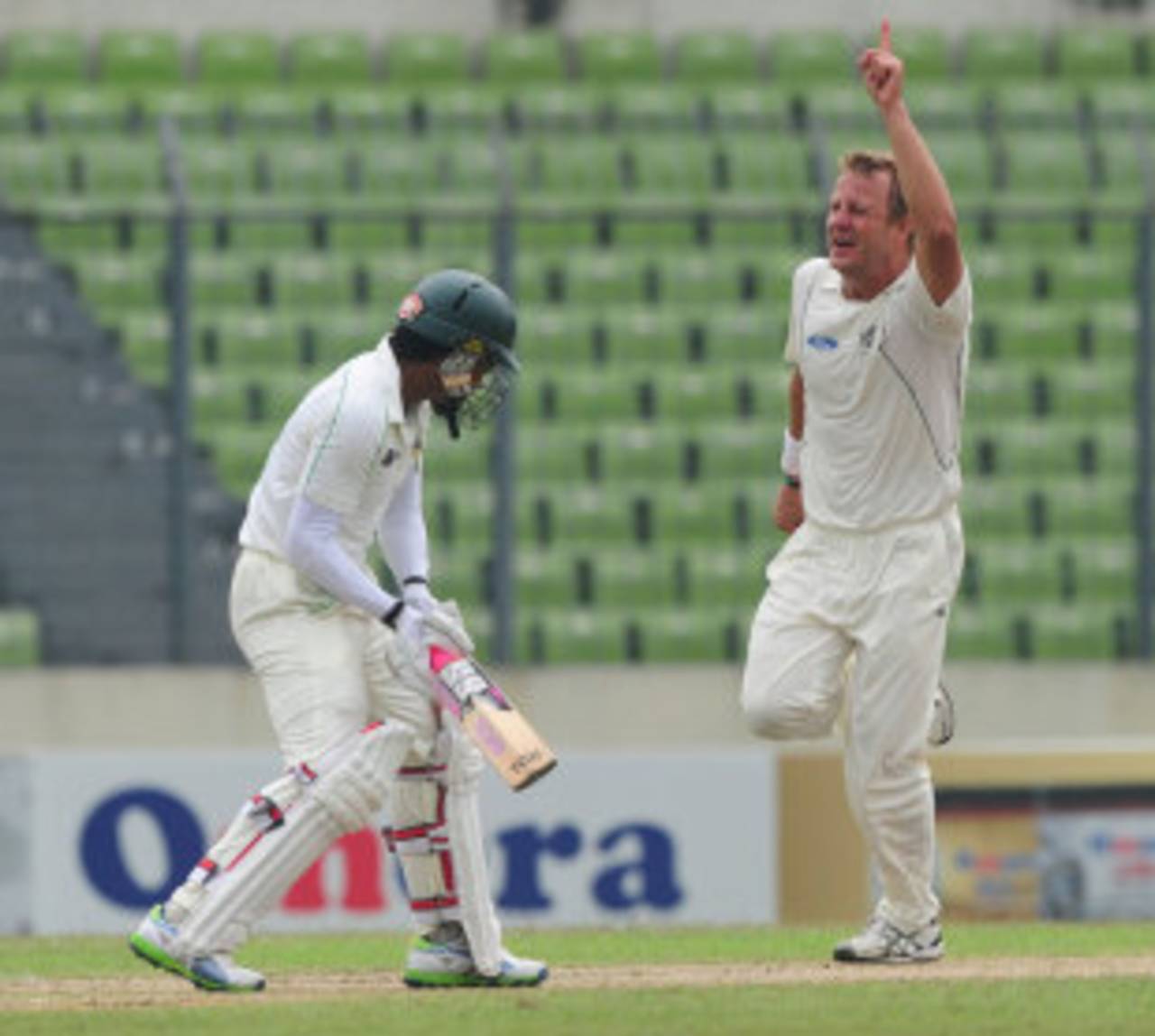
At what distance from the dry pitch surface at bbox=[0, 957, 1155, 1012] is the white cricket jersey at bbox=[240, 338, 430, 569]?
1.07 meters

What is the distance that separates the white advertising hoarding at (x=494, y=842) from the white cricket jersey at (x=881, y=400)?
5.28 m

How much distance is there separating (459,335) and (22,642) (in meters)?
8.57

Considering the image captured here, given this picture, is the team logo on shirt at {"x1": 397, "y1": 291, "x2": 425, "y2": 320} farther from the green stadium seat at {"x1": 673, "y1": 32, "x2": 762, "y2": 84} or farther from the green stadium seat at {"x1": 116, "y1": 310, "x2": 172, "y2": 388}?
the green stadium seat at {"x1": 673, "y1": 32, "x2": 762, "y2": 84}

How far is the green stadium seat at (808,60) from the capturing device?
71.0 ft

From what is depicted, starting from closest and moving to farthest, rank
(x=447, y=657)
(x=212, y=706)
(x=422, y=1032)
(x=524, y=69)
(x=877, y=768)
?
(x=422, y=1032) < (x=447, y=657) < (x=877, y=768) < (x=212, y=706) < (x=524, y=69)

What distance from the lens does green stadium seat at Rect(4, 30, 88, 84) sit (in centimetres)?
2152

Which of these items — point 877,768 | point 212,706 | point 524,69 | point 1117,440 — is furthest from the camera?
point 524,69

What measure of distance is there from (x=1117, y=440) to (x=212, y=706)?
473 centimetres

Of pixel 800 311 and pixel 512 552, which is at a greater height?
pixel 800 311

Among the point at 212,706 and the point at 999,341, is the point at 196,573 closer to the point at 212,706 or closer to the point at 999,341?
the point at 212,706

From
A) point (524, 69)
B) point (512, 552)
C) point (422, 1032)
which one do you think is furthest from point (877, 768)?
point (524, 69)

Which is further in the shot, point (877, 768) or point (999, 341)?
point (999, 341)

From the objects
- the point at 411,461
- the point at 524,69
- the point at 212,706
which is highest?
the point at 524,69

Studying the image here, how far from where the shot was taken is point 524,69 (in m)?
21.7
